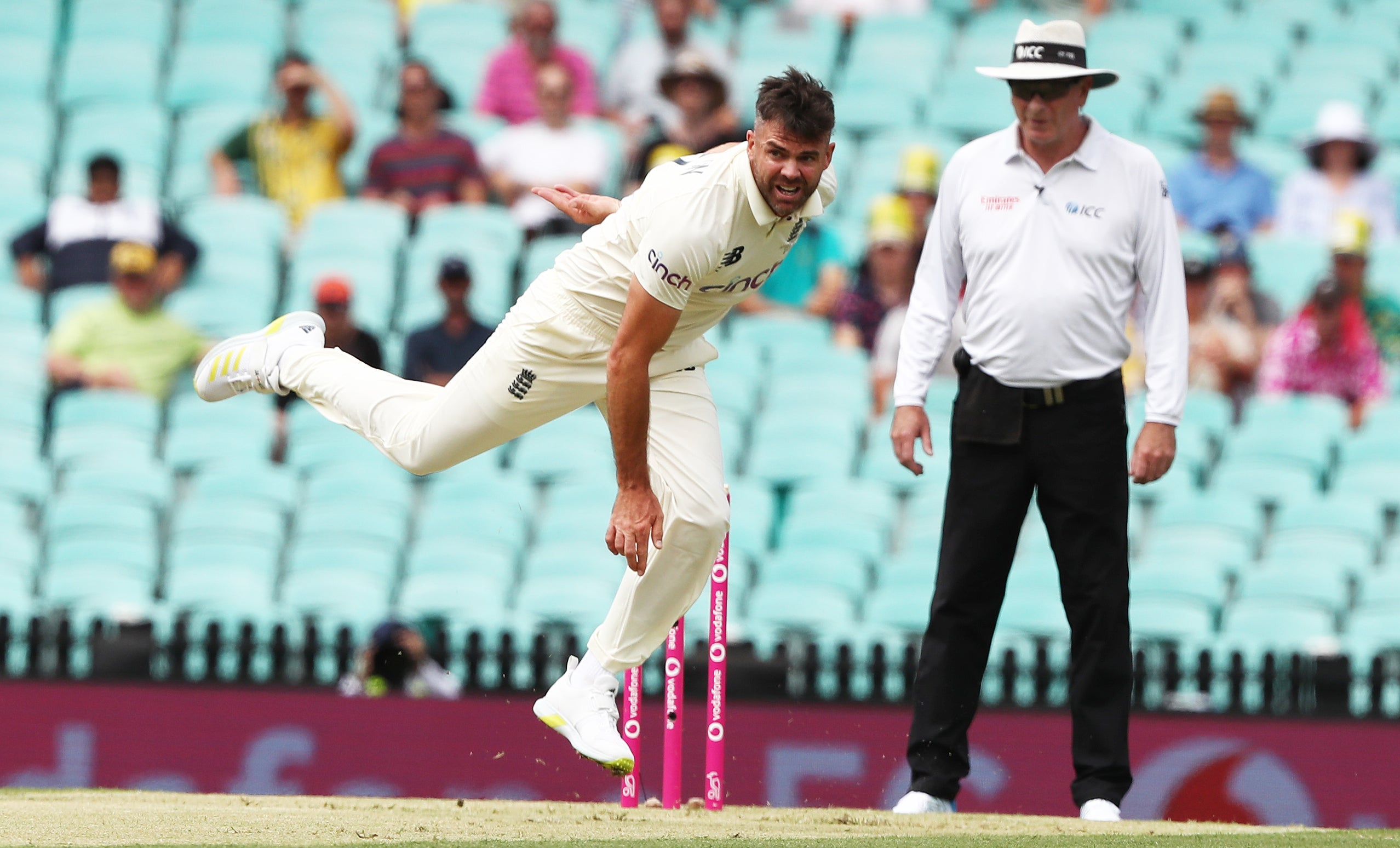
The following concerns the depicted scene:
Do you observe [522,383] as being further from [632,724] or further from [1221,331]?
[1221,331]

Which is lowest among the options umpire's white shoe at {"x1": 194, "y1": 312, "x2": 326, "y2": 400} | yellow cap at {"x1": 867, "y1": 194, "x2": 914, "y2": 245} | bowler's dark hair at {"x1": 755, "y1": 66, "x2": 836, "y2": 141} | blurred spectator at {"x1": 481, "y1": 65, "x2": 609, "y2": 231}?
umpire's white shoe at {"x1": 194, "y1": 312, "x2": 326, "y2": 400}

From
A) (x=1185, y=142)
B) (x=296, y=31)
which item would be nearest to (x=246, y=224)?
(x=296, y=31)

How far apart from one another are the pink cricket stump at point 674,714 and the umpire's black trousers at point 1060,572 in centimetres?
74

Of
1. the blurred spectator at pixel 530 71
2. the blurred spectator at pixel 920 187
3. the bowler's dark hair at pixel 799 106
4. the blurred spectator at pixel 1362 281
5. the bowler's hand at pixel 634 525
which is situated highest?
the blurred spectator at pixel 530 71

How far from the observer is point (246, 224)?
11219mm

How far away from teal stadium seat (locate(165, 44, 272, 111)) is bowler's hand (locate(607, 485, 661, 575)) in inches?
303

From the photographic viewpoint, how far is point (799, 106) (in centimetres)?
507

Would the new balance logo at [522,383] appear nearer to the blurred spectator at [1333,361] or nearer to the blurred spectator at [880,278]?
the blurred spectator at [880,278]

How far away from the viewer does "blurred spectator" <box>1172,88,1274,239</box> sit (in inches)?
440

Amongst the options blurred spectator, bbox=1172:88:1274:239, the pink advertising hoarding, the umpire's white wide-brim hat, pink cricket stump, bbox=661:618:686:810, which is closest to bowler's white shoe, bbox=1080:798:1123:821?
pink cricket stump, bbox=661:618:686:810

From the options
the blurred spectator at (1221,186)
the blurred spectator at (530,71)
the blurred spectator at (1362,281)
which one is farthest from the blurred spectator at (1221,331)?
the blurred spectator at (530,71)

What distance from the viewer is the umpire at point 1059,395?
6012 mm

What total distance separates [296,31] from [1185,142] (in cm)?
558

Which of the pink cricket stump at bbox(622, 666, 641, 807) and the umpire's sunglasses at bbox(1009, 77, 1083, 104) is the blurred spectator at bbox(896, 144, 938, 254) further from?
the pink cricket stump at bbox(622, 666, 641, 807)
